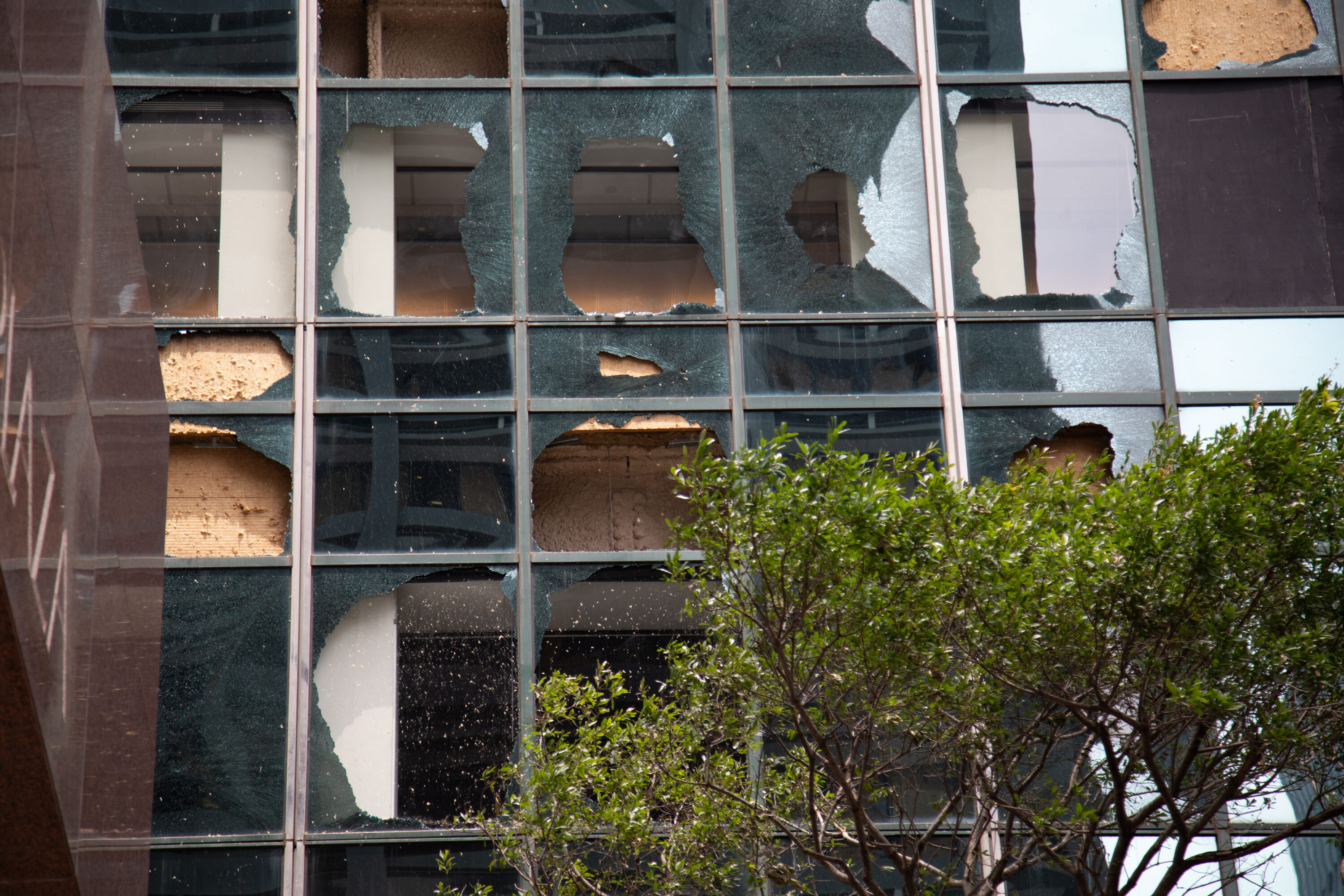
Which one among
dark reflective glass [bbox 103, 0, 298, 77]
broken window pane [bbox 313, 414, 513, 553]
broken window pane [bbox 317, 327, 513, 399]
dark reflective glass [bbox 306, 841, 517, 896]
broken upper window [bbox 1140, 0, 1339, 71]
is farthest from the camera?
broken upper window [bbox 1140, 0, 1339, 71]

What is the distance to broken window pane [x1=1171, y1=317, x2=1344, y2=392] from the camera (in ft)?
39.3

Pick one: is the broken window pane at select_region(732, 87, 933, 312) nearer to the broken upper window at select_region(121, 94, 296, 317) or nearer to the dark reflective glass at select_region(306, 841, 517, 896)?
the broken upper window at select_region(121, 94, 296, 317)

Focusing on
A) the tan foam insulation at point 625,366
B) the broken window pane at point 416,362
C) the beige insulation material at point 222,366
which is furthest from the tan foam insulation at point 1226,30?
the beige insulation material at point 222,366

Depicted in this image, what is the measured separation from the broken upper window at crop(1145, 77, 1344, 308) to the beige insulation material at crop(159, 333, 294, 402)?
26.6ft

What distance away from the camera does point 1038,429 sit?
1188cm

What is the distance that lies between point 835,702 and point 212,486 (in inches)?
249

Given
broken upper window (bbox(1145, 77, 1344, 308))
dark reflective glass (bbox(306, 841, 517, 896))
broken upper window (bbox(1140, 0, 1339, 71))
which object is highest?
broken upper window (bbox(1140, 0, 1339, 71))

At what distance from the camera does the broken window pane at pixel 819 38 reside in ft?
41.7

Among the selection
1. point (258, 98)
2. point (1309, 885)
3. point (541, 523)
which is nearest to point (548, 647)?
point (541, 523)

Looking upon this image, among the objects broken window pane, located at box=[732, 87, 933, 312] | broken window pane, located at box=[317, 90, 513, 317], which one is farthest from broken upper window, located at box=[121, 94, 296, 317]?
broken window pane, located at box=[732, 87, 933, 312]

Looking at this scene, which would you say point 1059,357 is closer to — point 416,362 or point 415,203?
point 416,362

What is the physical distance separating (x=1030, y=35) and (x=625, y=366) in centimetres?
508

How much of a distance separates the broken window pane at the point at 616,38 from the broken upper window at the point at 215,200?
8.05 feet

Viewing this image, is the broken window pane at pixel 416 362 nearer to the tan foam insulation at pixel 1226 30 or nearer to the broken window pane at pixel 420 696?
the broken window pane at pixel 420 696
